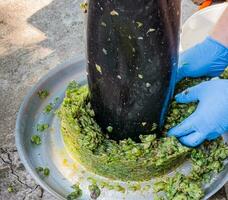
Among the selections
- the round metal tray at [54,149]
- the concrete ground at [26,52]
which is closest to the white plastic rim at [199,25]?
the concrete ground at [26,52]

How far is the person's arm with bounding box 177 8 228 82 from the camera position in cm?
197

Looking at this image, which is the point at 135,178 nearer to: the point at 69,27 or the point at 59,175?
the point at 59,175

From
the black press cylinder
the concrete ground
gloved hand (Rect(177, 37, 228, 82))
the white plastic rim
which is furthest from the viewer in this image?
the white plastic rim

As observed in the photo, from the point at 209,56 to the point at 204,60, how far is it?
3 cm

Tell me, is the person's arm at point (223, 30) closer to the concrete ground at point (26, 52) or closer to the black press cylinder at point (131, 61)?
the black press cylinder at point (131, 61)

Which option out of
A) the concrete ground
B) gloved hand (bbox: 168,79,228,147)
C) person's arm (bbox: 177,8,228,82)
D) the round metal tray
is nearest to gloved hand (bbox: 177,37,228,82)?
person's arm (bbox: 177,8,228,82)

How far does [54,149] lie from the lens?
1.86 metres

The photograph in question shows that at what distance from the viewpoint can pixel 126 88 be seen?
1526 millimetres

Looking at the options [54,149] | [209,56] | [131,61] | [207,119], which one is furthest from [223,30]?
[54,149]

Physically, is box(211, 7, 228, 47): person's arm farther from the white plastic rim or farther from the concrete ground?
the concrete ground

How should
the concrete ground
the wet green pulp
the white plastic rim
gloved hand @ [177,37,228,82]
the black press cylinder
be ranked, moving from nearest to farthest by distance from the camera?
the black press cylinder, the wet green pulp, the concrete ground, gloved hand @ [177,37,228,82], the white plastic rim

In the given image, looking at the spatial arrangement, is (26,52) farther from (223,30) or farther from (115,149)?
(223,30)

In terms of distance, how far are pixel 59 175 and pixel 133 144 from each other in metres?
0.35

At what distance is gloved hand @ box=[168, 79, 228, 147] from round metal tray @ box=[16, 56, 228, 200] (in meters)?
0.16
